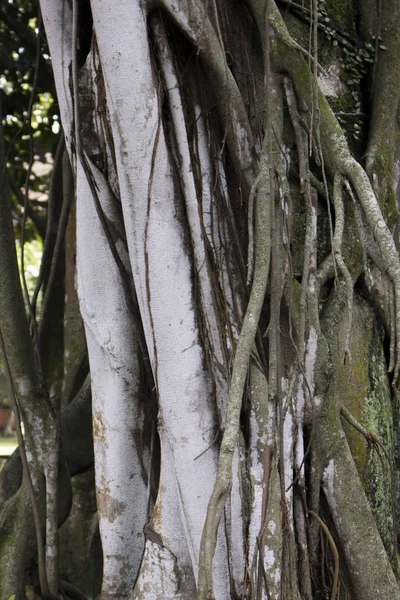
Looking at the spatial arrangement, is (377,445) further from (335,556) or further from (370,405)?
(335,556)

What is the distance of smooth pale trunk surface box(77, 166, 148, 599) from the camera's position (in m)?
1.94

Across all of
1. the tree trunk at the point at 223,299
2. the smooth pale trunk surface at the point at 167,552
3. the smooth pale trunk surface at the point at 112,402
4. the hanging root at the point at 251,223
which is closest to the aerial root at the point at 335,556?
the tree trunk at the point at 223,299

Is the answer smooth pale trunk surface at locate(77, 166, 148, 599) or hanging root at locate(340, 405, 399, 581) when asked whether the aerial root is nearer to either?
hanging root at locate(340, 405, 399, 581)

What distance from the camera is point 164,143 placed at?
175 centimetres

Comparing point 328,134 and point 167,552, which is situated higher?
point 328,134

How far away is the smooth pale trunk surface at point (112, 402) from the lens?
194 cm

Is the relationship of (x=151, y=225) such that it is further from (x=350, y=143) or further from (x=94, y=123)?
(x=350, y=143)

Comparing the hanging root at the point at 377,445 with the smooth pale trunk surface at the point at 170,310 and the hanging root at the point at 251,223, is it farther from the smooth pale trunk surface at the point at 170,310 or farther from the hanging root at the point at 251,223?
the hanging root at the point at 251,223

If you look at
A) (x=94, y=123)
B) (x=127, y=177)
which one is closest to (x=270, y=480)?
(x=127, y=177)

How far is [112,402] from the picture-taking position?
1959 millimetres

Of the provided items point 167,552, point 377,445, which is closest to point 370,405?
point 377,445

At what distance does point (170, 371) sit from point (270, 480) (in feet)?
1.14

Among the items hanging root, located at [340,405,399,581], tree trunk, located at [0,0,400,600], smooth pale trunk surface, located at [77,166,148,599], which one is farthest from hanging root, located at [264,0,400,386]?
smooth pale trunk surface, located at [77,166,148,599]

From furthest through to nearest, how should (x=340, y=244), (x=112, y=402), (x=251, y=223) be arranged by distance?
(x=112, y=402) < (x=340, y=244) < (x=251, y=223)
